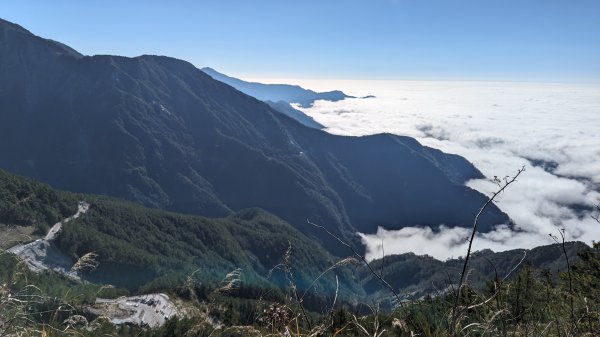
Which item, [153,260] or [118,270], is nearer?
[118,270]

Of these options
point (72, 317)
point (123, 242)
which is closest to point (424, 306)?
point (72, 317)

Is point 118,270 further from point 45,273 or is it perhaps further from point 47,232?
point 45,273

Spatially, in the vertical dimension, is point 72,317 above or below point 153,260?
above

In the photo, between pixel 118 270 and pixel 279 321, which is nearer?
pixel 279 321

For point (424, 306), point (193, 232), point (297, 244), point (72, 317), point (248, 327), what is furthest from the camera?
point (297, 244)

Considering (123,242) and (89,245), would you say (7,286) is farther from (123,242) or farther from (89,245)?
(123,242)

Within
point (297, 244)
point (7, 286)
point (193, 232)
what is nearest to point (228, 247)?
point (193, 232)

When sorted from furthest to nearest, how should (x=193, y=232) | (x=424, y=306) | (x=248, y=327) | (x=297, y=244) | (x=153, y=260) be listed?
(x=297, y=244), (x=193, y=232), (x=153, y=260), (x=424, y=306), (x=248, y=327)

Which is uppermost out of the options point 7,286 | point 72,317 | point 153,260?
point 7,286

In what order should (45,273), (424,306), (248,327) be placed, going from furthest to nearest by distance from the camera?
(45,273), (424,306), (248,327)
